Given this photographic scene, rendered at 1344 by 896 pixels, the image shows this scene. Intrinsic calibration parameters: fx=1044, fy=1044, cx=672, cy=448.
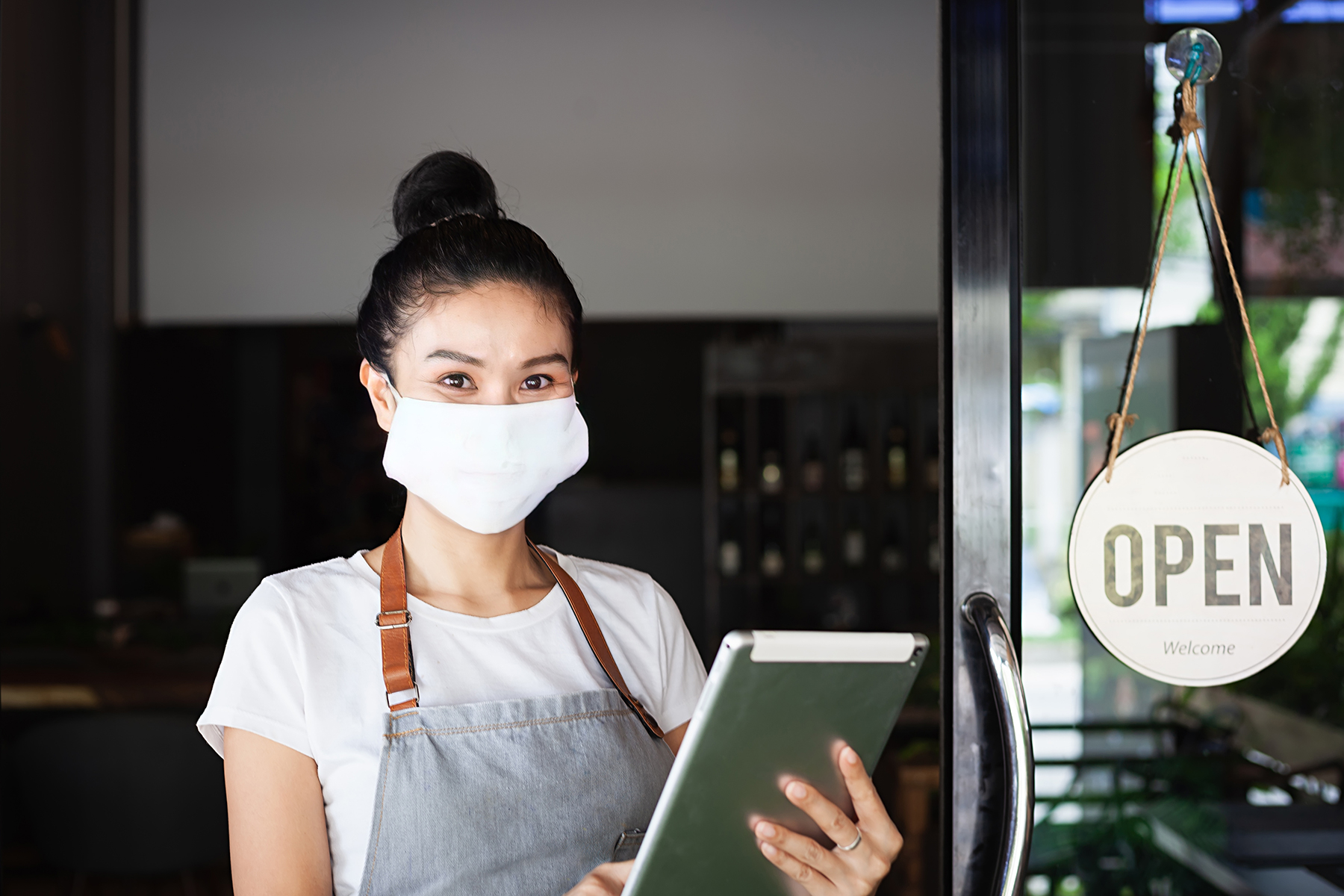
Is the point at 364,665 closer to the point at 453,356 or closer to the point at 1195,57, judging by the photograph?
the point at 453,356

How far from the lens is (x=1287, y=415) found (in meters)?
1.67

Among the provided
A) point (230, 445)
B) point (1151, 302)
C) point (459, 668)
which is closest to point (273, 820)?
point (459, 668)

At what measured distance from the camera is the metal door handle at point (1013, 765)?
1.12 meters

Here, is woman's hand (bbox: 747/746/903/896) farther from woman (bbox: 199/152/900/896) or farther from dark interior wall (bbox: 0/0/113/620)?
dark interior wall (bbox: 0/0/113/620)

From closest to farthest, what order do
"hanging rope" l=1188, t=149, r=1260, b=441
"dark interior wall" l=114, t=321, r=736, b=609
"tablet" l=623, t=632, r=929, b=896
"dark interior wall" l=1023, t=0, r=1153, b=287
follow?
"tablet" l=623, t=632, r=929, b=896 → "hanging rope" l=1188, t=149, r=1260, b=441 → "dark interior wall" l=1023, t=0, r=1153, b=287 → "dark interior wall" l=114, t=321, r=736, b=609

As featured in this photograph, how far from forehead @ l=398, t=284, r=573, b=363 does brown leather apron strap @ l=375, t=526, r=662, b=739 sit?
24cm

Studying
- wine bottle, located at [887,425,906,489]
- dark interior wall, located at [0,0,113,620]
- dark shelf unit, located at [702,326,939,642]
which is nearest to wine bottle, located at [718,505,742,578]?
dark shelf unit, located at [702,326,939,642]

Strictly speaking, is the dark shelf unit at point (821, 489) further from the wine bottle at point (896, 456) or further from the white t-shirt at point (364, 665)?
the white t-shirt at point (364, 665)

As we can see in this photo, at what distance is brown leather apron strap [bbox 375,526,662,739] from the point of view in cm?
112

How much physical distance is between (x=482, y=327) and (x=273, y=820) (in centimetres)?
55

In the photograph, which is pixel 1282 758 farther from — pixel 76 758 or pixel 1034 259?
pixel 76 758

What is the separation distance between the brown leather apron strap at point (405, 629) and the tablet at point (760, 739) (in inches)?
11.0

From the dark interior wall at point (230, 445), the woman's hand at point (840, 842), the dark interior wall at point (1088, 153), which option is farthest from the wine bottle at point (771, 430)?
the woman's hand at point (840, 842)

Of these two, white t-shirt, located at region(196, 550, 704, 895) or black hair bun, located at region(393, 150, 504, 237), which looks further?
black hair bun, located at region(393, 150, 504, 237)
